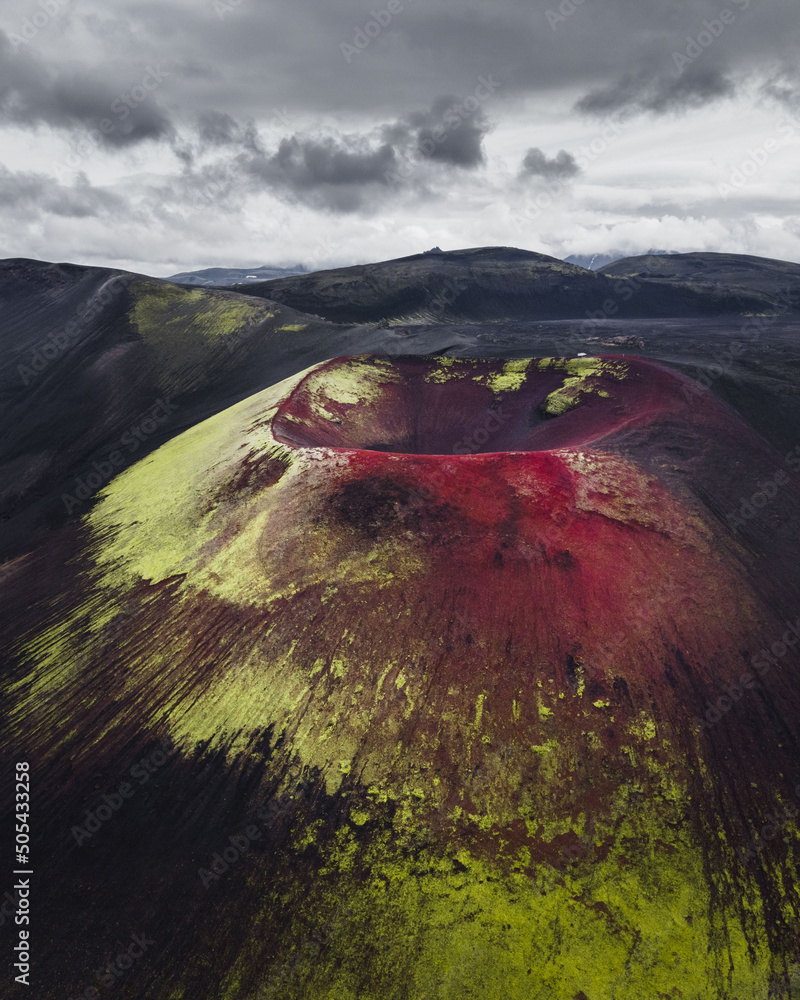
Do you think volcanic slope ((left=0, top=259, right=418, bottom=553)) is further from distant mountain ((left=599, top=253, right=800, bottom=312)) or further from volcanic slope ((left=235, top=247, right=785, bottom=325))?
distant mountain ((left=599, top=253, right=800, bottom=312))

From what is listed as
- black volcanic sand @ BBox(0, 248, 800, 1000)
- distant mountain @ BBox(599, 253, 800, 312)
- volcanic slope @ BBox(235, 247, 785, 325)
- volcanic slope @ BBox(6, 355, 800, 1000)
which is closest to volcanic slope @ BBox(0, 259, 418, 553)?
black volcanic sand @ BBox(0, 248, 800, 1000)

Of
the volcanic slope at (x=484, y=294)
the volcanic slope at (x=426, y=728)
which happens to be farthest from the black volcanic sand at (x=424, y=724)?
the volcanic slope at (x=484, y=294)

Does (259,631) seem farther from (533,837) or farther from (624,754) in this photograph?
(624,754)

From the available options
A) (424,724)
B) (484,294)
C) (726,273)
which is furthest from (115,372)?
(726,273)

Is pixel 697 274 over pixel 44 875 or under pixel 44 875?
over

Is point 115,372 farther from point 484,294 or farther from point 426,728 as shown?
point 484,294

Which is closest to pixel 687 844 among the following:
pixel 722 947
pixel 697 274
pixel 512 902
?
pixel 722 947
